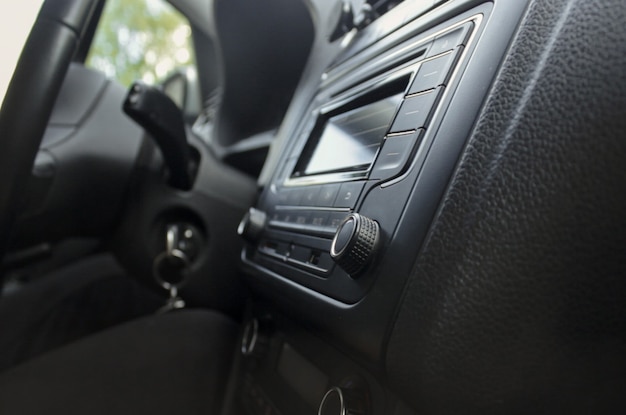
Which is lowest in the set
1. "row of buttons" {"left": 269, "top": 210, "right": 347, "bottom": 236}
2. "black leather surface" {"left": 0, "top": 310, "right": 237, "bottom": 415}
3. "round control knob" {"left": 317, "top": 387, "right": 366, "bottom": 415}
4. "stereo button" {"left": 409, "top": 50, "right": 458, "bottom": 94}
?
"black leather surface" {"left": 0, "top": 310, "right": 237, "bottom": 415}

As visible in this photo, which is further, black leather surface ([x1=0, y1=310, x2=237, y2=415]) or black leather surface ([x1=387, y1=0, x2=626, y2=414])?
black leather surface ([x1=0, y1=310, x2=237, y2=415])

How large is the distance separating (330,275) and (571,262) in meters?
0.20

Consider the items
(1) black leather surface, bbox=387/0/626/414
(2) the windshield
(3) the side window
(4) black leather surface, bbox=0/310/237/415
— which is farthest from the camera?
(3) the side window

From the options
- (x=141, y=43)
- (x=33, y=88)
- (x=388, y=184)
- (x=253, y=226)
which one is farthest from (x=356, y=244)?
(x=141, y=43)

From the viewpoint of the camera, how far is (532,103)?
0.33 meters

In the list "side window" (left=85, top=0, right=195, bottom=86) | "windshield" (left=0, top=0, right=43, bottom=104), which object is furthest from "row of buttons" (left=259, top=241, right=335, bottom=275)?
"side window" (left=85, top=0, right=195, bottom=86)

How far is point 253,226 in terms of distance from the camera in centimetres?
65

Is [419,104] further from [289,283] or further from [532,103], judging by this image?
[289,283]

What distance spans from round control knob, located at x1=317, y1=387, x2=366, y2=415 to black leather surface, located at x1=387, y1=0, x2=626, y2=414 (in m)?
0.08

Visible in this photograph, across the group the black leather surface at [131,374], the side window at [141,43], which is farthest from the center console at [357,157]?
the side window at [141,43]

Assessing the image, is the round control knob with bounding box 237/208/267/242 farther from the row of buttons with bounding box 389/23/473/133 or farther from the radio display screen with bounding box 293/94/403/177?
the row of buttons with bounding box 389/23/473/133

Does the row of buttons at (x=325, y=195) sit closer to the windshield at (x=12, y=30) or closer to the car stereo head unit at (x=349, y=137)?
the car stereo head unit at (x=349, y=137)

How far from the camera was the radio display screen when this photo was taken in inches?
19.1

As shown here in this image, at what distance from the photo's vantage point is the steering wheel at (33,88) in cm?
51
